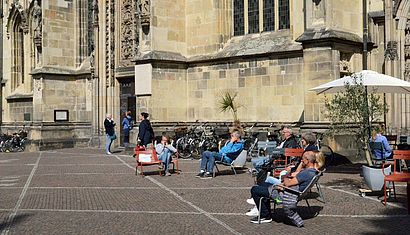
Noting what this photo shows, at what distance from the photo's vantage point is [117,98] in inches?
1000

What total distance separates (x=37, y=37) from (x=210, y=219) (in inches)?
854

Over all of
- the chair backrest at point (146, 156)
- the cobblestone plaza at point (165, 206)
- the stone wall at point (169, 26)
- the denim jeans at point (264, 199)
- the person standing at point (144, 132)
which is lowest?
the cobblestone plaza at point (165, 206)

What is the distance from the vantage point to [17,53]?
32938 mm

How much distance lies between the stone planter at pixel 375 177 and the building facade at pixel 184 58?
5835 mm

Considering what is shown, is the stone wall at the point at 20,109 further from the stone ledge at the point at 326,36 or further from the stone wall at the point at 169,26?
the stone ledge at the point at 326,36

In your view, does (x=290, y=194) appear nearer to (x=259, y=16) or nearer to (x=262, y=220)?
(x=262, y=220)

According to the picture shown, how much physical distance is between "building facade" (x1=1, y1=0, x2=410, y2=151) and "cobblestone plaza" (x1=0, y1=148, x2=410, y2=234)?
4.20 meters

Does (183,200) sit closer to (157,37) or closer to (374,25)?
(374,25)

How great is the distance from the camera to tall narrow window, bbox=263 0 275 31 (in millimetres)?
20297

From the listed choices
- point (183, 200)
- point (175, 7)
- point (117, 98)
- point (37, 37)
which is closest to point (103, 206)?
point (183, 200)

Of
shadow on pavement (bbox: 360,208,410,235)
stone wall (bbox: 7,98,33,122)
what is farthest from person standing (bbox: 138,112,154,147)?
stone wall (bbox: 7,98,33,122)

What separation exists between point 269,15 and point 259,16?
477 mm

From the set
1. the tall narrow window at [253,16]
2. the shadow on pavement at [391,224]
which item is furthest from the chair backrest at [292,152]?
the tall narrow window at [253,16]

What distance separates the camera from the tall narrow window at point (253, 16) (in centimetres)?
2095
